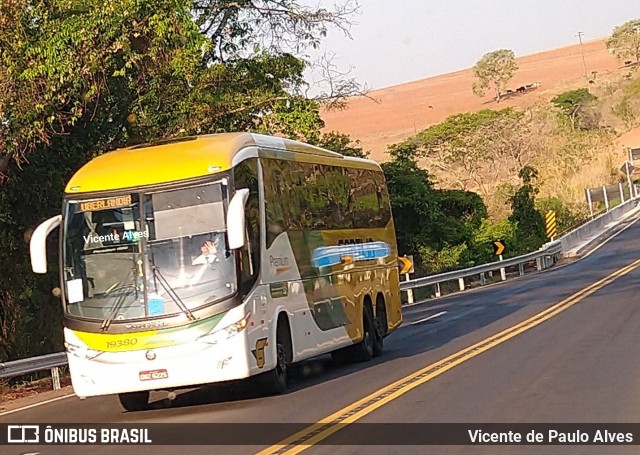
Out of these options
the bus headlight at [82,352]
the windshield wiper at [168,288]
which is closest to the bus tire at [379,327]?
the windshield wiper at [168,288]

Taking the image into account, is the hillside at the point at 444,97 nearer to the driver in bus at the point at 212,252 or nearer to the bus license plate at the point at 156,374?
the driver in bus at the point at 212,252

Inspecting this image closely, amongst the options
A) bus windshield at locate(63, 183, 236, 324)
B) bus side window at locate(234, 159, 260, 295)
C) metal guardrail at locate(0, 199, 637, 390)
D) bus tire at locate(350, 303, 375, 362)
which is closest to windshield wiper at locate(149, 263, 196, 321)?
bus windshield at locate(63, 183, 236, 324)

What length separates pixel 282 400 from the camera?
42.3ft

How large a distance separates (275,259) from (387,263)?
6.01 meters

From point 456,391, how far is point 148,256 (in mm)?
3821

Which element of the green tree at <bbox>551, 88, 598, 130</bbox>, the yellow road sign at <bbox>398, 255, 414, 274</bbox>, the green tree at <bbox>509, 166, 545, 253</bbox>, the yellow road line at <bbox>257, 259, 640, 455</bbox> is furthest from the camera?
the green tree at <bbox>551, 88, 598, 130</bbox>

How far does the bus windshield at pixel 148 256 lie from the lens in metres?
12.4

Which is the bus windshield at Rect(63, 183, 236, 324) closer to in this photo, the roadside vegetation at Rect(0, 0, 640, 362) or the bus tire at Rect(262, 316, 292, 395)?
the bus tire at Rect(262, 316, 292, 395)

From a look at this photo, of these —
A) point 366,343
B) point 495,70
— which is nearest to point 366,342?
point 366,343

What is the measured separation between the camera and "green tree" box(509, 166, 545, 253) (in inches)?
2062

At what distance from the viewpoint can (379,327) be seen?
1819cm

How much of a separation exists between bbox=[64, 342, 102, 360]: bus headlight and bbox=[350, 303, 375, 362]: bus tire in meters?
5.50

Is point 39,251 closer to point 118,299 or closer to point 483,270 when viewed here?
point 118,299

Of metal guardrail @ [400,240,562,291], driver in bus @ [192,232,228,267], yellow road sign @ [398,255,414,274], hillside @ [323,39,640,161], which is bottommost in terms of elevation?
metal guardrail @ [400,240,562,291]
